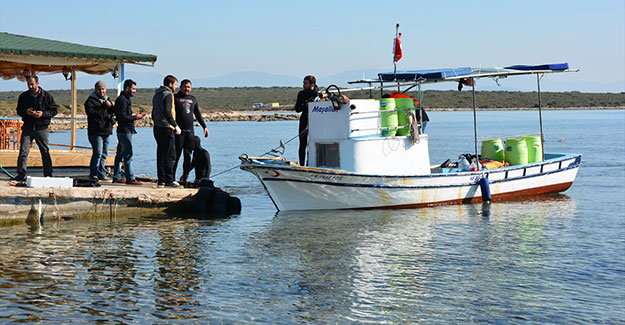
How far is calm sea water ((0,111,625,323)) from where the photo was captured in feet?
30.8

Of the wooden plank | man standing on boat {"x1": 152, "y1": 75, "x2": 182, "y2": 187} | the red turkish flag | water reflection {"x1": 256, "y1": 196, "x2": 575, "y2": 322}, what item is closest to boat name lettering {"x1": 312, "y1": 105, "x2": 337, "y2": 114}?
water reflection {"x1": 256, "y1": 196, "x2": 575, "y2": 322}

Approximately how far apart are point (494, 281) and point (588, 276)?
5.12 ft

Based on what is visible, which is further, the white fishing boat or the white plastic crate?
the white fishing boat

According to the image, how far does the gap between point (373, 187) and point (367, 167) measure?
1.66 feet

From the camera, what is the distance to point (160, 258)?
40.2ft

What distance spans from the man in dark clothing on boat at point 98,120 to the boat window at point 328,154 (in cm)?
449

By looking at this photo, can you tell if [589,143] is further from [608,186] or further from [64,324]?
[64,324]

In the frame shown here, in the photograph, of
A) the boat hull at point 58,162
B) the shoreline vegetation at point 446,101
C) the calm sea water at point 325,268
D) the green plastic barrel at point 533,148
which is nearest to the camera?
the calm sea water at point 325,268

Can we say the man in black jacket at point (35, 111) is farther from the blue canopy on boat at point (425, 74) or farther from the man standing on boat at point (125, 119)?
the blue canopy on boat at point (425, 74)

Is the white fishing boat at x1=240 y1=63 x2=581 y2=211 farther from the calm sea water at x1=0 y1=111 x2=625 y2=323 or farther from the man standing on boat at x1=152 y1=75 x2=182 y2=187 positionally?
the man standing on boat at x1=152 y1=75 x2=182 y2=187

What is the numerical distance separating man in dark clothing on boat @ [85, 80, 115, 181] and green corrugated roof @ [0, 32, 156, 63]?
2688 mm

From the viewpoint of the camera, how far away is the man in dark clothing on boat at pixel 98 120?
15.5 m

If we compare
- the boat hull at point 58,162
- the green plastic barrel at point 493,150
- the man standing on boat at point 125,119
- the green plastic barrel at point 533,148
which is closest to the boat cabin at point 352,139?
the man standing on boat at point 125,119

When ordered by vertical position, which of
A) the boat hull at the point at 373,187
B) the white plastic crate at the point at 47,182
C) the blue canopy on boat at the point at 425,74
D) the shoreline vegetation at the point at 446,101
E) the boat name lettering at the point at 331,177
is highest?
the shoreline vegetation at the point at 446,101
